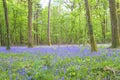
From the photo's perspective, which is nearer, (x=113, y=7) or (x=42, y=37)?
(x=113, y=7)

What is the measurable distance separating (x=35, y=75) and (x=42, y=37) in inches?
2726

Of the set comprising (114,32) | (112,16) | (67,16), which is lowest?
(114,32)

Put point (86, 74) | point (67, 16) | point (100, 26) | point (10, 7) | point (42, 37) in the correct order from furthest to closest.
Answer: point (42, 37)
point (67, 16)
point (100, 26)
point (10, 7)
point (86, 74)

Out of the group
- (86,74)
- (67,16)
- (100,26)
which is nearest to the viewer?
(86,74)

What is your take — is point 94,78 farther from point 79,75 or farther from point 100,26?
point 100,26

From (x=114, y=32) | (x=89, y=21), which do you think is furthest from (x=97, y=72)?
(x=114, y=32)

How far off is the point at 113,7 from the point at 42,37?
58.4 m

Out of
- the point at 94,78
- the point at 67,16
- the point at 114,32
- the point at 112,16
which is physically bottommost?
the point at 94,78

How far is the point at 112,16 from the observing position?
17641mm

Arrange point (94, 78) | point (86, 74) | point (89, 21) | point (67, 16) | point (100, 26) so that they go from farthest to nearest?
point (67, 16), point (100, 26), point (89, 21), point (86, 74), point (94, 78)

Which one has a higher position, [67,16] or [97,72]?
[67,16]

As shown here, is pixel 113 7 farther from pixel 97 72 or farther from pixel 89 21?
pixel 97 72

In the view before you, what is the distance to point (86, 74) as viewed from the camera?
252 inches

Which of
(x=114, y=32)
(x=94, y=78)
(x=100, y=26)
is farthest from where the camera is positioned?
Answer: (x=100, y=26)
